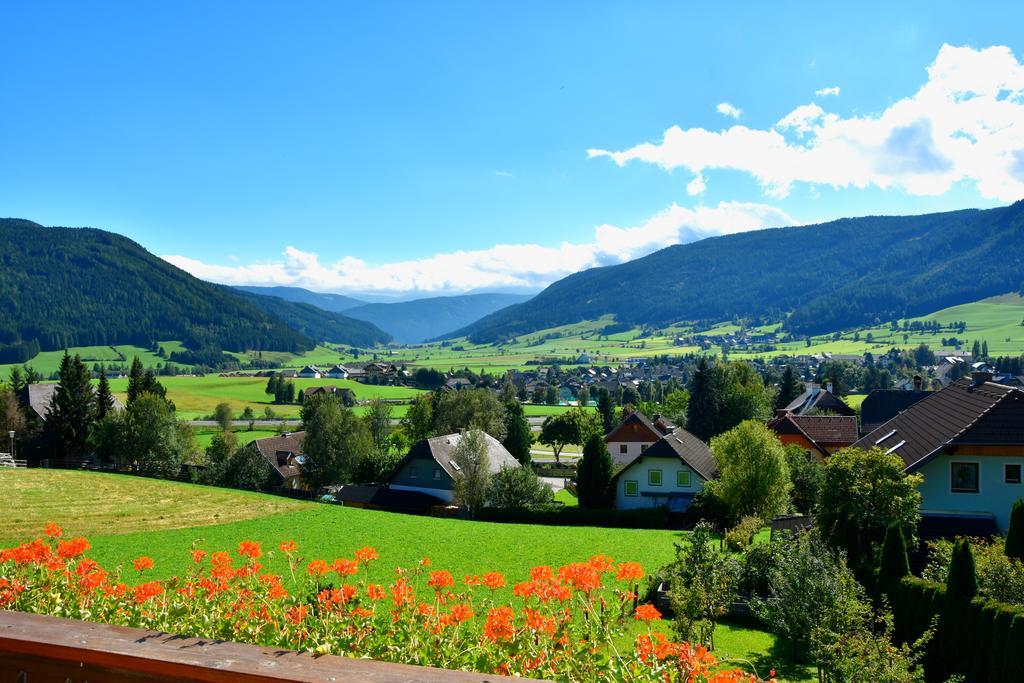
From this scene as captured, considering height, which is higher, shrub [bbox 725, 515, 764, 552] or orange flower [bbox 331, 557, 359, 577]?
orange flower [bbox 331, 557, 359, 577]

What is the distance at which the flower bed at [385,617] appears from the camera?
11.8ft

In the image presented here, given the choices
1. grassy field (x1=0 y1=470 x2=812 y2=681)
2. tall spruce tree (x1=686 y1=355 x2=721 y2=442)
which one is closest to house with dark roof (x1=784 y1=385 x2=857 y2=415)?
tall spruce tree (x1=686 y1=355 x2=721 y2=442)

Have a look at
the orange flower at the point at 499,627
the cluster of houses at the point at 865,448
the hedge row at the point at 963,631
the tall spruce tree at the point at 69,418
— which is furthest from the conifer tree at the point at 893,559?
the tall spruce tree at the point at 69,418

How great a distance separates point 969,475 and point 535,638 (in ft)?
83.1

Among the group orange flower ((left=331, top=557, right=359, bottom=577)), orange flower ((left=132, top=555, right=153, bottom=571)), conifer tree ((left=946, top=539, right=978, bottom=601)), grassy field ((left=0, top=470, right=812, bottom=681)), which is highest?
orange flower ((left=331, top=557, right=359, bottom=577))

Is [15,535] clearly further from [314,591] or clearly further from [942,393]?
[942,393]

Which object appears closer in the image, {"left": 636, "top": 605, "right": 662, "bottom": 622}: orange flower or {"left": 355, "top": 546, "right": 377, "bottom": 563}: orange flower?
{"left": 636, "top": 605, "right": 662, "bottom": 622}: orange flower

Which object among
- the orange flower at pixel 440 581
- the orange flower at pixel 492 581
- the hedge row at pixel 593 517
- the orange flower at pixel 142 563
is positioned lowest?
the hedge row at pixel 593 517

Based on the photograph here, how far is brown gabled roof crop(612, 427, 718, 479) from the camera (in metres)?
43.2

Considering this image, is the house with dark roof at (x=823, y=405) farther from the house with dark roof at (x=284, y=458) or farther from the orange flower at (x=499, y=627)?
the orange flower at (x=499, y=627)

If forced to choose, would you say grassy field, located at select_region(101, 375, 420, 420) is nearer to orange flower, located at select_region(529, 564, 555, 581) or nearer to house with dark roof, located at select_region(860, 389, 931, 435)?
house with dark roof, located at select_region(860, 389, 931, 435)

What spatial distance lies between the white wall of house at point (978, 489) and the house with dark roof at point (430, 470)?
26523 millimetres

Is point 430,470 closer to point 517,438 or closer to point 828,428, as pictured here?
point 517,438

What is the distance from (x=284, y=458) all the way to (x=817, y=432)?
148ft
